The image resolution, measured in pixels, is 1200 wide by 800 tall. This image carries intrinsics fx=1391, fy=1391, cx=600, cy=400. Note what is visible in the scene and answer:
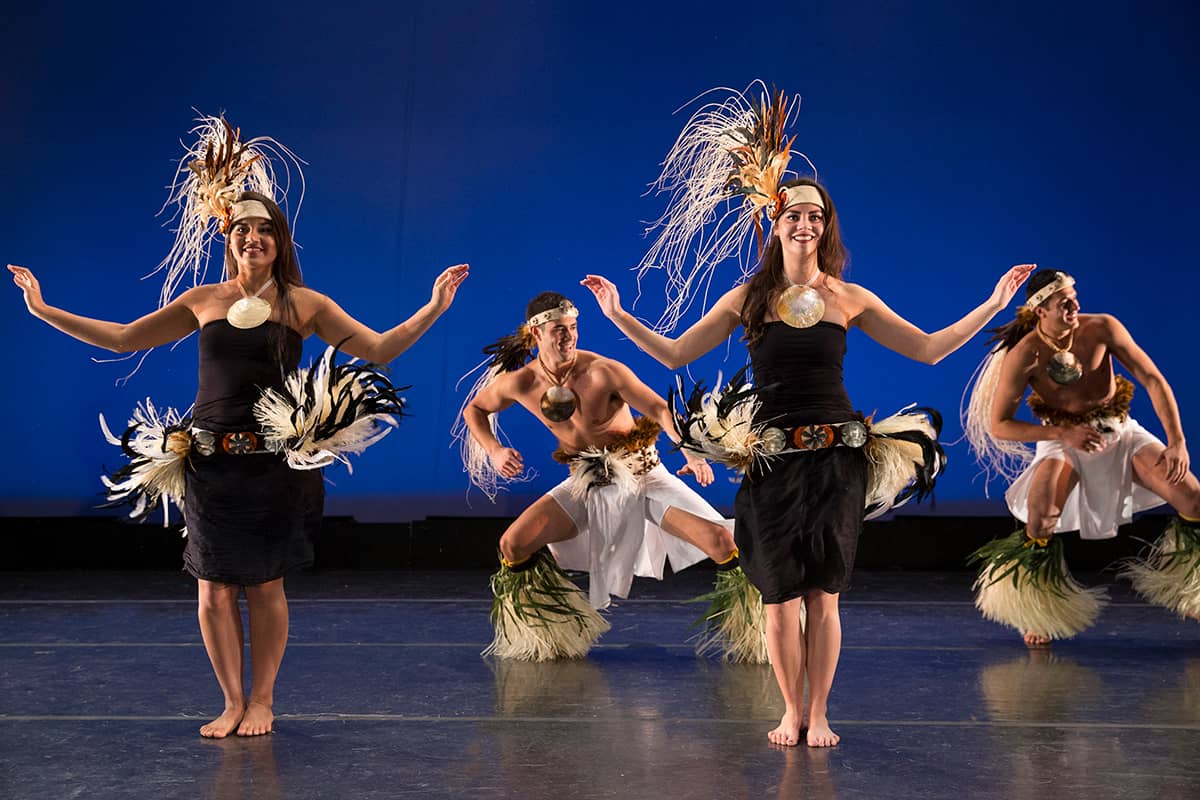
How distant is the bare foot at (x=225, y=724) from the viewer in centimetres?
338

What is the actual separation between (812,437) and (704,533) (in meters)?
1.10

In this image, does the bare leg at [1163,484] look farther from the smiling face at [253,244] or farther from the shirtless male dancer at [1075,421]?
the smiling face at [253,244]

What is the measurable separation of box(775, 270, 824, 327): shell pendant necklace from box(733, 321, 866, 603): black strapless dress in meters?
0.02

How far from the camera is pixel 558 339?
4461 millimetres

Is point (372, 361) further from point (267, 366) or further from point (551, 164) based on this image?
point (551, 164)

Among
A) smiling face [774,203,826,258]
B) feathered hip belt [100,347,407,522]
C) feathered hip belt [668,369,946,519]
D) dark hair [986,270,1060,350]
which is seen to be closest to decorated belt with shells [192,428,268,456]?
feathered hip belt [100,347,407,522]

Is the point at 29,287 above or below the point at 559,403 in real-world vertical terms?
above

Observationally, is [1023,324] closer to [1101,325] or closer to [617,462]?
[1101,325]

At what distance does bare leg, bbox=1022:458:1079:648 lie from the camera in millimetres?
4668

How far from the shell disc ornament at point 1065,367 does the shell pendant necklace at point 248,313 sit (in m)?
2.58

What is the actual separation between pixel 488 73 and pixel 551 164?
538 mm

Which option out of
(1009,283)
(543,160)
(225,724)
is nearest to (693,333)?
(1009,283)

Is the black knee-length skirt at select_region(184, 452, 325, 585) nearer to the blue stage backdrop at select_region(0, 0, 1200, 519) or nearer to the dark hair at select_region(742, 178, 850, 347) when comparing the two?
the dark hair at select_region(742, 178, 850, 347)

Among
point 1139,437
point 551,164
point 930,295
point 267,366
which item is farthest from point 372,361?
point 930,295
